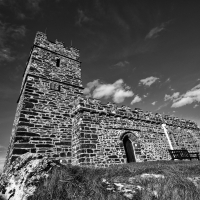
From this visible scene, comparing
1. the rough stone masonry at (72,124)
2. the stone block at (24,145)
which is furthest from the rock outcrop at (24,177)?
the rough stone masonry at (72,124)

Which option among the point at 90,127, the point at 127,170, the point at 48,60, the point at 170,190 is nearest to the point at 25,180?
the point at 127,170

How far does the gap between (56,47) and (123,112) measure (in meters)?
8.43

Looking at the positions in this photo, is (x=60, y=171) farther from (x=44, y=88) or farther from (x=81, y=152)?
(x=44, y=88)

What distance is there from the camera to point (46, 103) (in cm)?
865

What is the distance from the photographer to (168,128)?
456 inches

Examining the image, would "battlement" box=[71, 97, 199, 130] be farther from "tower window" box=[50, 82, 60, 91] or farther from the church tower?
"tower window" box=[50, 82, 60, 91]

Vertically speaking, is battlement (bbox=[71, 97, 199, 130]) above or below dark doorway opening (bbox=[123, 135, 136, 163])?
above

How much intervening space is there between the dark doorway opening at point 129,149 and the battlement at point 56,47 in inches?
347

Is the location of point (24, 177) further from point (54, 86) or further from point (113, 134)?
point (54, 86)

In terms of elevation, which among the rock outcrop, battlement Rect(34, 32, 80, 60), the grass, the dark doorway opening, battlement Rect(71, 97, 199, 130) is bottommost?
the grass

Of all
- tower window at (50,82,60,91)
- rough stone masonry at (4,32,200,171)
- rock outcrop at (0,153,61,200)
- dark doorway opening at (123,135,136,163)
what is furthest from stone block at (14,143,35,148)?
dark doorway opening at (123,135,136,163)

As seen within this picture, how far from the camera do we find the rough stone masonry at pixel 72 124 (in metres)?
7.15

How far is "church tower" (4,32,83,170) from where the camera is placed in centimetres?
709

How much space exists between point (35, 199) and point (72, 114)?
6.46 metres
